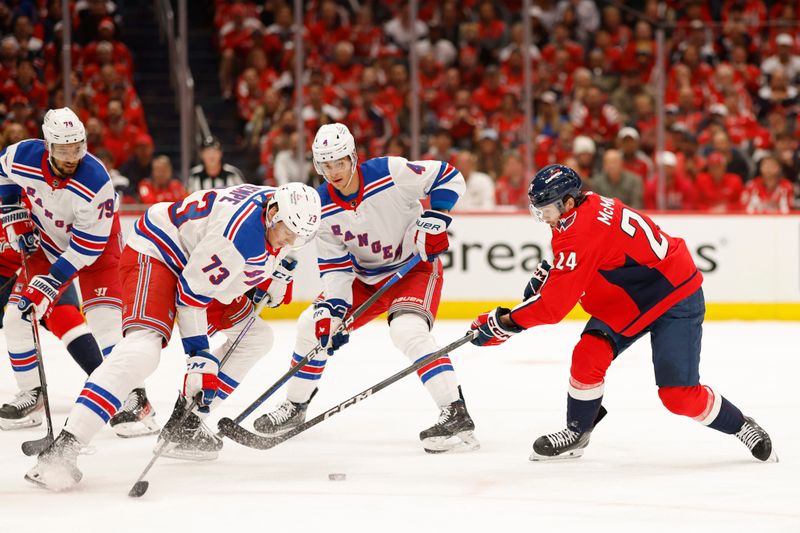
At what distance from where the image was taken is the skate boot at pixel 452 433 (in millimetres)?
4176

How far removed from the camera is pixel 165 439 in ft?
12.4

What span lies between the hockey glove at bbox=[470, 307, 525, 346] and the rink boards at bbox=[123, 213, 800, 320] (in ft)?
12.8

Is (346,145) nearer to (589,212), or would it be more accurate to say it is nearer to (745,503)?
(589,212)

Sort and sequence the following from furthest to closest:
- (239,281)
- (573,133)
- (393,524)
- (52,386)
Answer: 1. (573,133)
2. (52,386)
3. (239,281)
4. (393,524)

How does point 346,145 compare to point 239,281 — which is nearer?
point 239,281

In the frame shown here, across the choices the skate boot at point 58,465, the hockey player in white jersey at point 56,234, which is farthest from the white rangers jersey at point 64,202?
the skate boot at point 58,465

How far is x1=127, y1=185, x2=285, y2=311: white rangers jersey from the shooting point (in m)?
3.60

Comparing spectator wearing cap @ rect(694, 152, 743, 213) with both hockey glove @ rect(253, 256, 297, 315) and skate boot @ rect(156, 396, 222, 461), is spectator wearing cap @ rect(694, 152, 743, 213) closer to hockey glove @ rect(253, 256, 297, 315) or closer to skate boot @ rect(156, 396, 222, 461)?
hockey glove @ rect(253, 256, 297, 315)

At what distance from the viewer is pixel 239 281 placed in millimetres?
3729

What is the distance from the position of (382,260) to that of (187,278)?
102 centimetres

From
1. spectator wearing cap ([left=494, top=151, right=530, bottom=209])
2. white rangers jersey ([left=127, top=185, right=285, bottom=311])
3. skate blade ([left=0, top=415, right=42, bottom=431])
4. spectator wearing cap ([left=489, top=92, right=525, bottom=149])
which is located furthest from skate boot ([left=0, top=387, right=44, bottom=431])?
spectator wearing cap ([left=489, top=92, right=525, bottom=149])

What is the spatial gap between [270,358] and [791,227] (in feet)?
11.8

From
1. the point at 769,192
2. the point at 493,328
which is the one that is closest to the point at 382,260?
the point at 493,328

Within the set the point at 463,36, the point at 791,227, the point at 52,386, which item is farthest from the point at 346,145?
the point at 463,36
